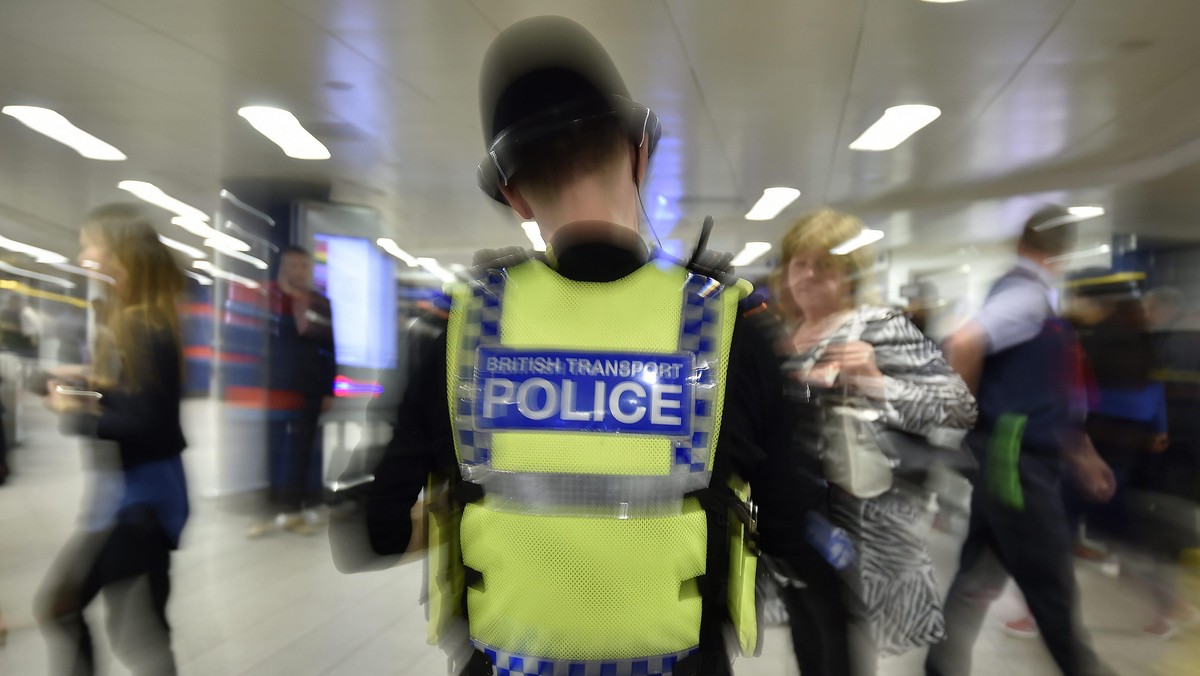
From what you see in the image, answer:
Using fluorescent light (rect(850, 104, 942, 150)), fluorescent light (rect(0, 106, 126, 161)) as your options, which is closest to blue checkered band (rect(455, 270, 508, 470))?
fluorescent light (rect(850, 104, 942, 150))

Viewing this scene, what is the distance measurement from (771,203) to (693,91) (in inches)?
178

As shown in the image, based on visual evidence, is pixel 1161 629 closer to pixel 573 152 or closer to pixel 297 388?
pixel 573 152

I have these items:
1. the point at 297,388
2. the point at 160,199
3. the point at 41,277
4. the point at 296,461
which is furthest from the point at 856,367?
the point at 41,277

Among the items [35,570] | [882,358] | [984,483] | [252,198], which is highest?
[252,198]

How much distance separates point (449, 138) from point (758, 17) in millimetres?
3410

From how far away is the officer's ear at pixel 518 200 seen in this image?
0.92 m

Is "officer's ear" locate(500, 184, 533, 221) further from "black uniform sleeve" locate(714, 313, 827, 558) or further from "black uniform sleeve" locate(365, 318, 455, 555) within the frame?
"black uniform sleeve" locate(714, 313, 827, 558)

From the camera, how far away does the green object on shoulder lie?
2174 mm

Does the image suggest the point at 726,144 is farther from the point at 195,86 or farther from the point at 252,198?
the point at 252,198

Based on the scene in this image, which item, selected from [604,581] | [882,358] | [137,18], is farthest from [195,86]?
[604,581]

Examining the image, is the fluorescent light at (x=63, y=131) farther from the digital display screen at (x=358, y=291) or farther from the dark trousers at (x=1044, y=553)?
the dark trousers at (x=1044, y=553)

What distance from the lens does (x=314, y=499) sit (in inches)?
234

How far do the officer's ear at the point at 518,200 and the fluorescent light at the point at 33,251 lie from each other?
16107 mm

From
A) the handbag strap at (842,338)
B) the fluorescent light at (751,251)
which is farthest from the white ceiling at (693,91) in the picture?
the fluorescent light at (751,251)
